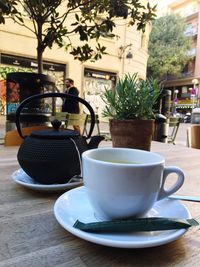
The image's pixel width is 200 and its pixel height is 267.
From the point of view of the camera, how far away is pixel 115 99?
0.81m

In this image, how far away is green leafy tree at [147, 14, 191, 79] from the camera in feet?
53.0

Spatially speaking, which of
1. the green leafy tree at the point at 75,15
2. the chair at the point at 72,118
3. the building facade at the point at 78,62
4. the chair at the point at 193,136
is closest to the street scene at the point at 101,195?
the green leafy tree at the point at 75,15

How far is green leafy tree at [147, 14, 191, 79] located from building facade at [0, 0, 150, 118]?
6927 millimetres

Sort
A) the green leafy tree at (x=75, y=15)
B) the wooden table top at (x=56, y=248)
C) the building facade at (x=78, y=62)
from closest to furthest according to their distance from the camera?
the wooden table top at (x=56, y=248) < the green leafy tree at (x=75, y=15) < the building facade at (x=78, y=62)

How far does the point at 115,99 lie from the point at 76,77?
713 cm

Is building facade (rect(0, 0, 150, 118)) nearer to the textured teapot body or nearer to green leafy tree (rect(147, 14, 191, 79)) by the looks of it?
the textured teapot body

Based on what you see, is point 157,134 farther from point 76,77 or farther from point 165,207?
point 76,77

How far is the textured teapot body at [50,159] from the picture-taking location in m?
0.49

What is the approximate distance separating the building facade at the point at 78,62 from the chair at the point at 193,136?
4689mm

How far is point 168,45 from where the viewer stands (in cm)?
1630

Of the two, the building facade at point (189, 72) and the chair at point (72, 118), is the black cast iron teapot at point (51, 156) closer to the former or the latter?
the chair at point (72, 118)

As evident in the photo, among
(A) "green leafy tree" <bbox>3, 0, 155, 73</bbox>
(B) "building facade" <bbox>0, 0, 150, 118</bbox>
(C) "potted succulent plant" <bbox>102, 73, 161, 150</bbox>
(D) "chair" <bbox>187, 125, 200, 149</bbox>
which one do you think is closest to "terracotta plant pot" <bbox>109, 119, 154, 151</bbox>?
(C) "potted succulent plant" <bbox>102, 73, 161, 150</bbox>

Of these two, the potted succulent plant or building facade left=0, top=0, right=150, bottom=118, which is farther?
building facade left=0, top=0, right=150, bottom=118

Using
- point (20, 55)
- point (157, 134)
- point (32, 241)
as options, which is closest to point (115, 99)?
point (32, 241)
